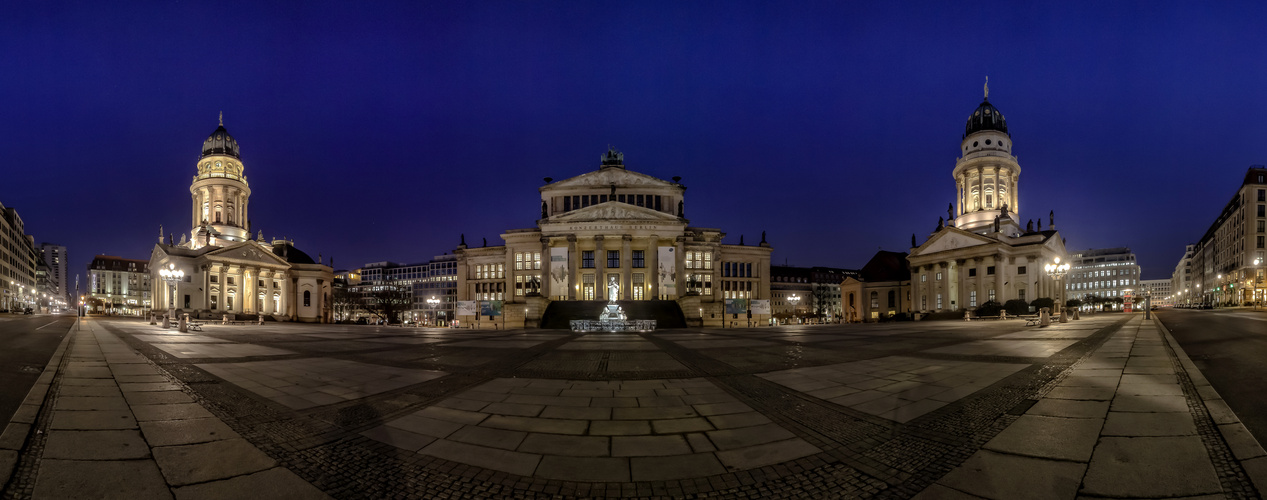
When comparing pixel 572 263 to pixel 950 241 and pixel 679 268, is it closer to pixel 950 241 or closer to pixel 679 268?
pixel 679 268

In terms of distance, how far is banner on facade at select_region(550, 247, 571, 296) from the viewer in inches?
2290

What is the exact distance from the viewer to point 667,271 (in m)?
58.0

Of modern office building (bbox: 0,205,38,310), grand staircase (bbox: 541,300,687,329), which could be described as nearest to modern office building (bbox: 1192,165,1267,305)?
grand staircase (bbox: 541,300,687,329)

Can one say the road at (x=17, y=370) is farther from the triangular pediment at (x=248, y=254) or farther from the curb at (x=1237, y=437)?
the triangular pediment at (x=248, y=254)

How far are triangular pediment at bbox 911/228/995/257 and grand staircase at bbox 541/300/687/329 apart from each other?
42910 millimetres

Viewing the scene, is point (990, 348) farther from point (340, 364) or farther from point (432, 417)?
point (340, 364)

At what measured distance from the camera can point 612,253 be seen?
67625 mm

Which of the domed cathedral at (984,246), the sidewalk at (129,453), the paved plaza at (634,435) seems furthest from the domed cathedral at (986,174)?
the sidewalk at (129,453)

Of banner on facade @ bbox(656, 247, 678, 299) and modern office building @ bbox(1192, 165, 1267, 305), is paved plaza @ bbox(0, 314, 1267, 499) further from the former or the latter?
modern office building @ bbox(1192, 165, 1267, 305)

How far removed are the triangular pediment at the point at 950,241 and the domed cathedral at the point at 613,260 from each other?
2192 cm

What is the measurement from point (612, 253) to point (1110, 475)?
210 ft

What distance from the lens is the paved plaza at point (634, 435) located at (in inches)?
159

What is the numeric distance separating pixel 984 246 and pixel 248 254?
102 metres

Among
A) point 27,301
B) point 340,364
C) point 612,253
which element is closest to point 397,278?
point 27,301
